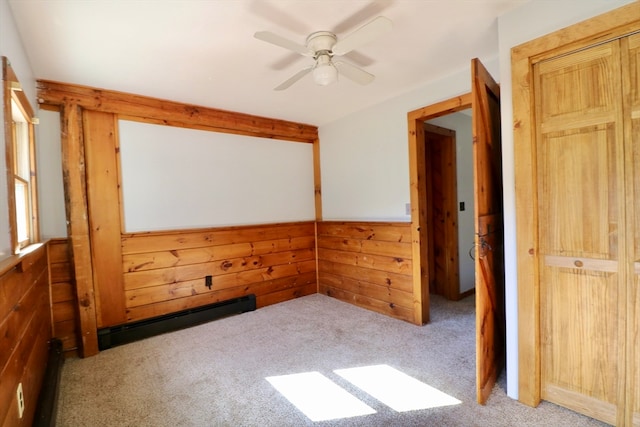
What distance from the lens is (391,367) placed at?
2154mm

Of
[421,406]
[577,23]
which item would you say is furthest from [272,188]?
[577,23]

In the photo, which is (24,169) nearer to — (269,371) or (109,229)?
(109,229)

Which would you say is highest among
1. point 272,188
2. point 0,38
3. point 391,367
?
point 0,38

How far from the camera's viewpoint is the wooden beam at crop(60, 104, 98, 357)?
2.49m

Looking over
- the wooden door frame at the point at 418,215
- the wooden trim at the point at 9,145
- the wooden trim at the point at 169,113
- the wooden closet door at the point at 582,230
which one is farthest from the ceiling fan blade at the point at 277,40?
the wooden trim at the point at 169,113

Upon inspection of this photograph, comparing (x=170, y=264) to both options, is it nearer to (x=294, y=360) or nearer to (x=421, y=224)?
(x=294, y=360)

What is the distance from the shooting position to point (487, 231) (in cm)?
178

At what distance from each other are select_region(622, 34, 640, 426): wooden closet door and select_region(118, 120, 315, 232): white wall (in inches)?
125

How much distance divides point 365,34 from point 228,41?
92 centimetres

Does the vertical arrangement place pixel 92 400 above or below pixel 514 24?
below

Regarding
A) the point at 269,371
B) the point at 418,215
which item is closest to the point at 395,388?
the point at 269,371

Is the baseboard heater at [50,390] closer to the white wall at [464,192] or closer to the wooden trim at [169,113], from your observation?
the wooden trim at [169,113]

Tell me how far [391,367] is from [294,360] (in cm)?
73

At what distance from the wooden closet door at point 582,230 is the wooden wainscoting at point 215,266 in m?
2.77
